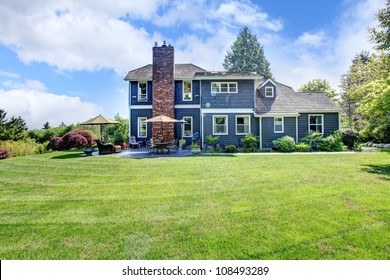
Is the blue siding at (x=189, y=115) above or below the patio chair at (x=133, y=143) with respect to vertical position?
above

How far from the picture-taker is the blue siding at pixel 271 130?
1852 cm

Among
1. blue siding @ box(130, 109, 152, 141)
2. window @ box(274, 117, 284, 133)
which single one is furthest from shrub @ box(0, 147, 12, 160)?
window @ box(274, 117, 284, 133)

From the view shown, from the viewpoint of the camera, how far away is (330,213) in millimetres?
4465

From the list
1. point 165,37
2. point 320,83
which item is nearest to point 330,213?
point 165,37

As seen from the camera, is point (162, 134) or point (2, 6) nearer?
point (2, 6)

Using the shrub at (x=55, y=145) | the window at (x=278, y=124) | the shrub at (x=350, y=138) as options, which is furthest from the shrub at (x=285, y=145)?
the shrub at (x=55, y=145)

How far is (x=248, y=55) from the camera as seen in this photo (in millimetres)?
46031

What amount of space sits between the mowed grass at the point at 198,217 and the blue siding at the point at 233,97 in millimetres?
11833

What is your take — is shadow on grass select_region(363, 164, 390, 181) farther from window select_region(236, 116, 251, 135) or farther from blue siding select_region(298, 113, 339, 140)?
window select_region(236, 116, 251, 135)

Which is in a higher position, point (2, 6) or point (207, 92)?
point (2, 6)

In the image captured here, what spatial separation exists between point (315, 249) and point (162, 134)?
16.7 metres

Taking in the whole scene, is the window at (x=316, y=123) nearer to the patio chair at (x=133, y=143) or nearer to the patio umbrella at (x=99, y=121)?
the patio chair at (x=133, y=143)
